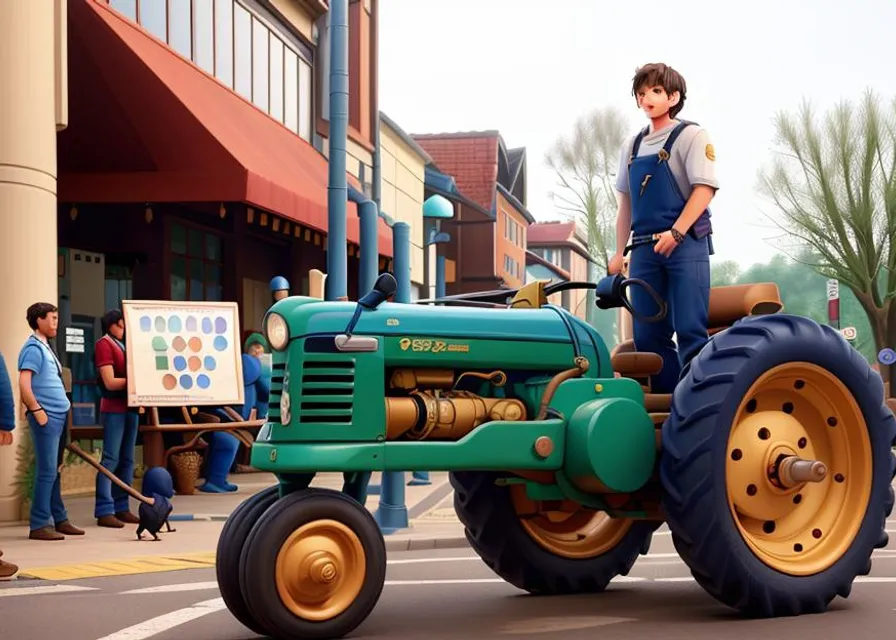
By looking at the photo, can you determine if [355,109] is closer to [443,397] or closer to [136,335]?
[136,335]

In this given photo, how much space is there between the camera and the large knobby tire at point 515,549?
26.3 feet

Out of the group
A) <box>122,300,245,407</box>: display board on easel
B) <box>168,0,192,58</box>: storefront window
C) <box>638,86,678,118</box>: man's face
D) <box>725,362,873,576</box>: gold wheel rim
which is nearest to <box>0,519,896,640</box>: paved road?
<box>725,362,873,576</box>: gold wheel rim

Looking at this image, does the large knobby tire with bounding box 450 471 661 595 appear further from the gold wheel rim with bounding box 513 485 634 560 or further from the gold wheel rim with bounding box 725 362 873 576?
the gold wheel rim with bounding box 725 362 873 576

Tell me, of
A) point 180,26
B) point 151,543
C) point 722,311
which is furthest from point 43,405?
point 180,26

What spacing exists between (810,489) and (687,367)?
879 mm

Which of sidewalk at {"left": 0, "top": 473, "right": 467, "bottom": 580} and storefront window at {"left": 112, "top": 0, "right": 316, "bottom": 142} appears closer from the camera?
sidewalk at {"left": 0, "top": 473, "right": 467, "bottom": 580}

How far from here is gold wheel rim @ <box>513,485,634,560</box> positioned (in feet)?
26.7

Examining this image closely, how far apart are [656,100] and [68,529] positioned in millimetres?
7142

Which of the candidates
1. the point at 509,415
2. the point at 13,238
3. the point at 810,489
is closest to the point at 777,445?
the point at 810,489

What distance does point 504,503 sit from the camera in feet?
26.3

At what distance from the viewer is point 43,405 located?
12.2 m

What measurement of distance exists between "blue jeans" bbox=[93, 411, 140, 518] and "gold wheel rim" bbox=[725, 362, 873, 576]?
764cm

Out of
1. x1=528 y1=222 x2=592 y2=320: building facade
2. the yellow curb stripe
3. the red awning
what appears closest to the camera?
the yellow curb stripe

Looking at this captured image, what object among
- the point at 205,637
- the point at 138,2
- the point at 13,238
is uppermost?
the point at 138,2
